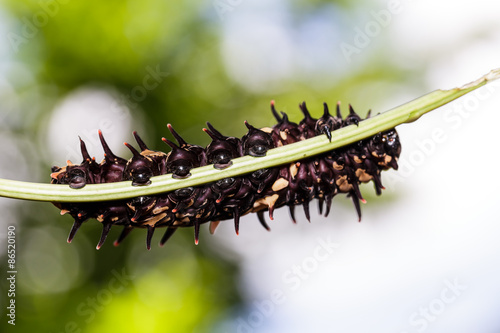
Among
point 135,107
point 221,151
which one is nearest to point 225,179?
point 221,151

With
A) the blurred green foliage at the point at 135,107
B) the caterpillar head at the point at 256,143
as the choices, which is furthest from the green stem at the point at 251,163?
the blurred green foliage at the point at 135,107

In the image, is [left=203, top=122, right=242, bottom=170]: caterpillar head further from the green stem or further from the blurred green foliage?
the blurred green foliage

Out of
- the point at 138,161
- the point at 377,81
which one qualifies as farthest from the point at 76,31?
the point at 138,161

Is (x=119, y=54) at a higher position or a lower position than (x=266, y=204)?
higher

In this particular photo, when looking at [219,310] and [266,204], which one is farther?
[219,310]

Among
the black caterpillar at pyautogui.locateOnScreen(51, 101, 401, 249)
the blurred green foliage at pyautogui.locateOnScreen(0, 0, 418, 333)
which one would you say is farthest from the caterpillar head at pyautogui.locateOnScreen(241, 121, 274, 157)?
the blurred green foliage at pyautogui.locateOnScreen(0, 0, 418, 333)

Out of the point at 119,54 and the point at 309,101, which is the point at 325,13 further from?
the point at 119,54
